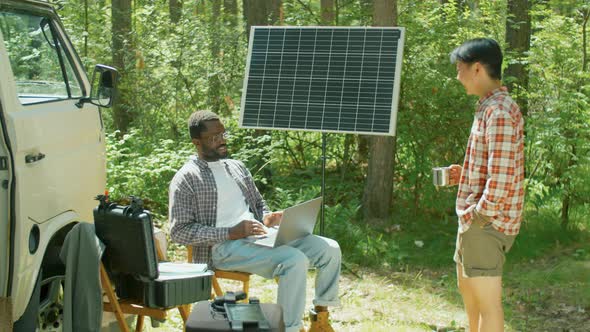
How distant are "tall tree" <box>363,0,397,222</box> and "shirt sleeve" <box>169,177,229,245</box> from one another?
3712 millimetres

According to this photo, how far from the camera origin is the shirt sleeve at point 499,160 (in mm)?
3852

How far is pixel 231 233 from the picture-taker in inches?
190

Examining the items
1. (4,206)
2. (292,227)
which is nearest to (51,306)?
(4,206)

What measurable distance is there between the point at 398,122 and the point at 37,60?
15.2ft

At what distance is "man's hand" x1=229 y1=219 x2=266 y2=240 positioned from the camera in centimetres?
482

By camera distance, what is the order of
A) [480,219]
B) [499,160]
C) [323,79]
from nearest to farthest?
[499,160] → [480,219] → [323,79]

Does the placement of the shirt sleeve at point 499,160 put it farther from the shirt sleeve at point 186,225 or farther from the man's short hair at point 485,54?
the shirt sleeve at point 186,225

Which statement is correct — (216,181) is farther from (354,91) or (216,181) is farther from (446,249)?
(446,249)

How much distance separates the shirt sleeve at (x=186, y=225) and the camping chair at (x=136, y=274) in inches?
20.8

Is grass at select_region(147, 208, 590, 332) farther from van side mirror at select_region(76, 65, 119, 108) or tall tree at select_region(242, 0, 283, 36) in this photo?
tall tree at select_region(242, 0, 283, 36)

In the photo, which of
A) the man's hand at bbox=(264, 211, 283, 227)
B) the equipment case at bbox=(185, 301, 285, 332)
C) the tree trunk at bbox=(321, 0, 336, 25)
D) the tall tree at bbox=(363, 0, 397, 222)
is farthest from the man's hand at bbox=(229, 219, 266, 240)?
the tree trunk at bbox=(321, 0, 336, 25)

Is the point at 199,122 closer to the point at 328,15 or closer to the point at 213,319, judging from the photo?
the point at 213,319

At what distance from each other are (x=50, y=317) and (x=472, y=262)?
2214mm

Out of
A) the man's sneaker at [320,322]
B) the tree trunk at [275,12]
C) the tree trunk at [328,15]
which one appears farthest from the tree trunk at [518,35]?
the man's sneaker at [320,322]
